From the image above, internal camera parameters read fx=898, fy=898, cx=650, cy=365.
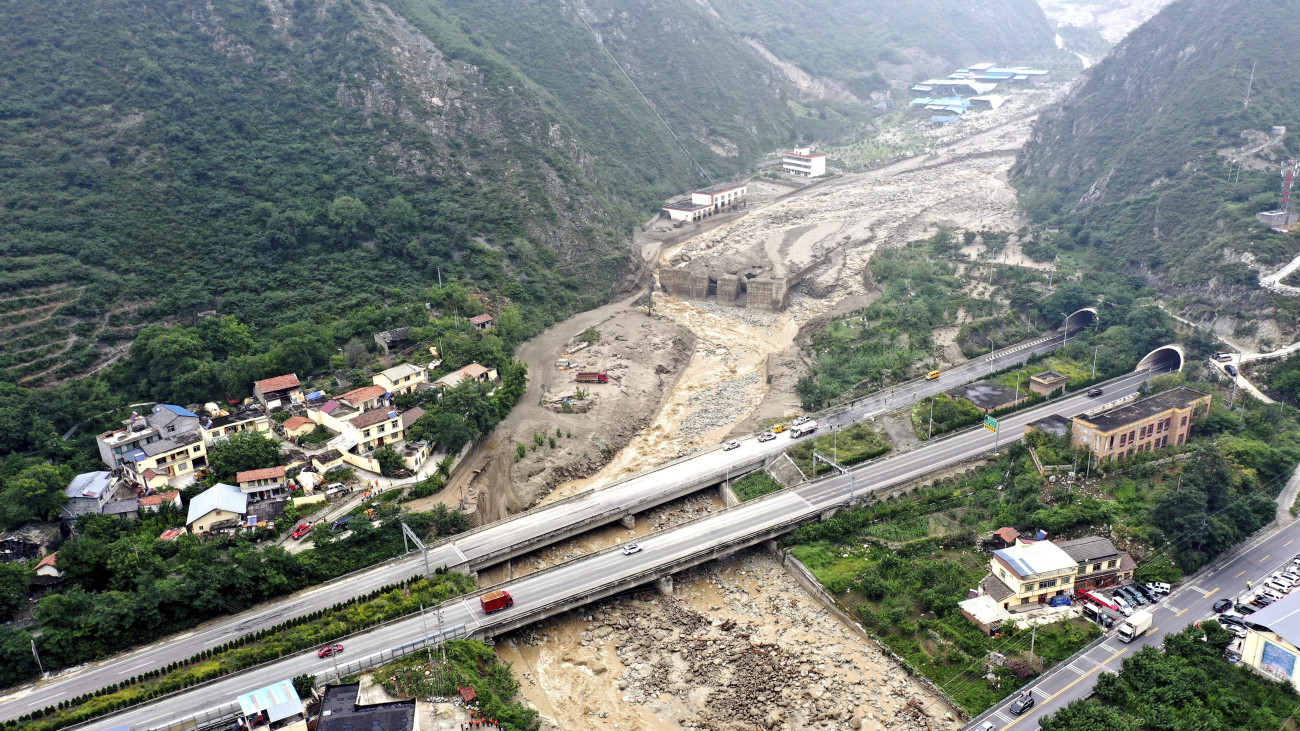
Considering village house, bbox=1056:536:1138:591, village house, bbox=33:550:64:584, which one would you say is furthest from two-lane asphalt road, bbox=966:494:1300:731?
village house, bbox=33:550:64:584

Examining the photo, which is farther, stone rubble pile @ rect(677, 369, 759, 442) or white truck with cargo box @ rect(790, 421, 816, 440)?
stone rubble pile @ rect(677, 369, 759, 442)

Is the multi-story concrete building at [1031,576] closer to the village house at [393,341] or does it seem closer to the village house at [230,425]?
the village house at [230,425]

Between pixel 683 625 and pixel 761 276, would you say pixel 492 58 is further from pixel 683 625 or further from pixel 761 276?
pixel 683 625

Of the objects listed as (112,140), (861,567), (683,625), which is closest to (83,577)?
(683,625)

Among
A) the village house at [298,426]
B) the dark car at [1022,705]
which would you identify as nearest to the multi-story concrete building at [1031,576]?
the dark car at [1022,705]

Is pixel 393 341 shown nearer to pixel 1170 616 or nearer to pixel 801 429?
pixel 801 429

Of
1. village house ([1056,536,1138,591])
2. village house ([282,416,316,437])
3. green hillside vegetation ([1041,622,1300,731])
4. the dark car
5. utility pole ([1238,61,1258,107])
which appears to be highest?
utility pole ([1238,61,1258,107])

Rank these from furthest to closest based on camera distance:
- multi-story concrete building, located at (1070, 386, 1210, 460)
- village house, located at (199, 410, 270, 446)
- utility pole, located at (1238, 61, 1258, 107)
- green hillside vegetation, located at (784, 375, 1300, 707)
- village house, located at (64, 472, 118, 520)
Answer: utility pole, located at (1238, 61, 1258, 107), village house, located at (199, 410, 270, 446), multi-story concrete building, located at (1070, 386, 1210, 460), village house, located at (64, 472, 118, 520), green hillside vegetation, located at (784, 375, 1300, 707)

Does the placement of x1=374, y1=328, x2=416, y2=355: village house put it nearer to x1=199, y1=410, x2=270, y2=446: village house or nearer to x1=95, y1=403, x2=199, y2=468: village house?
x1=199, y1=410, x2=270, y2=446: village house
